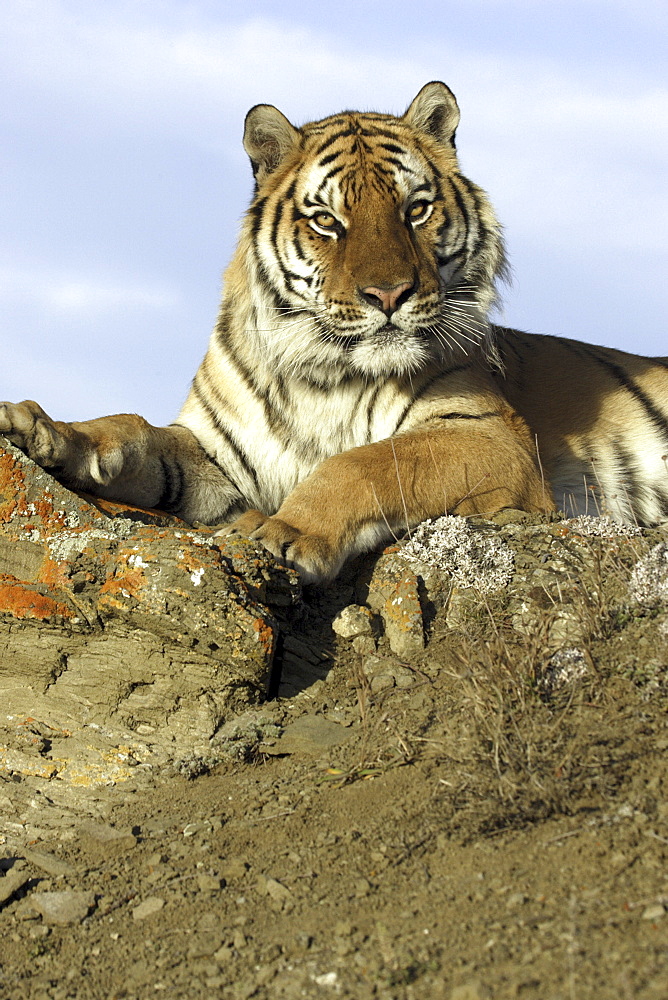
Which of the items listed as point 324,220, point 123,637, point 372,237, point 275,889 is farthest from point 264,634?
point 324,220

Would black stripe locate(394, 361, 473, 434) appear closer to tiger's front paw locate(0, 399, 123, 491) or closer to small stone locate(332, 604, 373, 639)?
small stone locate(332, 604, 373, 639)

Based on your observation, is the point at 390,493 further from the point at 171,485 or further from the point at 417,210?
the point at 417,210

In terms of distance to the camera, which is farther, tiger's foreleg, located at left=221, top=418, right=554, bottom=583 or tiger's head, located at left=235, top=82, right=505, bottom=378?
tiger's head, located at left=235, top=82, right=505, bottom=378

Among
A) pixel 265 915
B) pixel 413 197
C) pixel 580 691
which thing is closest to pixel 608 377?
pixel 413 197

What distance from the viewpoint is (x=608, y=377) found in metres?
6.17

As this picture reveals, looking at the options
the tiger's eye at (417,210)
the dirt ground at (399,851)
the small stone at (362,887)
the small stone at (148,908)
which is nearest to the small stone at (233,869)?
the dirt ground at (399,851)

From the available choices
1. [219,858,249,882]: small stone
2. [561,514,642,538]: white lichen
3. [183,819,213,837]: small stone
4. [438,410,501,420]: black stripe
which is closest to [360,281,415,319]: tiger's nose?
[438,410,501,420]: black stripe

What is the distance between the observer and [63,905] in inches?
100

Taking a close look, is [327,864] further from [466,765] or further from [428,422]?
[428,422]

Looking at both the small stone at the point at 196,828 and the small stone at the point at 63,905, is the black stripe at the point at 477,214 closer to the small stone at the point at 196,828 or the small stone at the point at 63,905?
the small stone at the point at 196,828

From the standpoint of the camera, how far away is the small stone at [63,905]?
2506 millimetres

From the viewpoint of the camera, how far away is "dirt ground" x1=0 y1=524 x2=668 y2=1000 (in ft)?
6.39

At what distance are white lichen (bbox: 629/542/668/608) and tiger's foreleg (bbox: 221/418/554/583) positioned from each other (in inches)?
36.2

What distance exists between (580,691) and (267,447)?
7.80 ft
